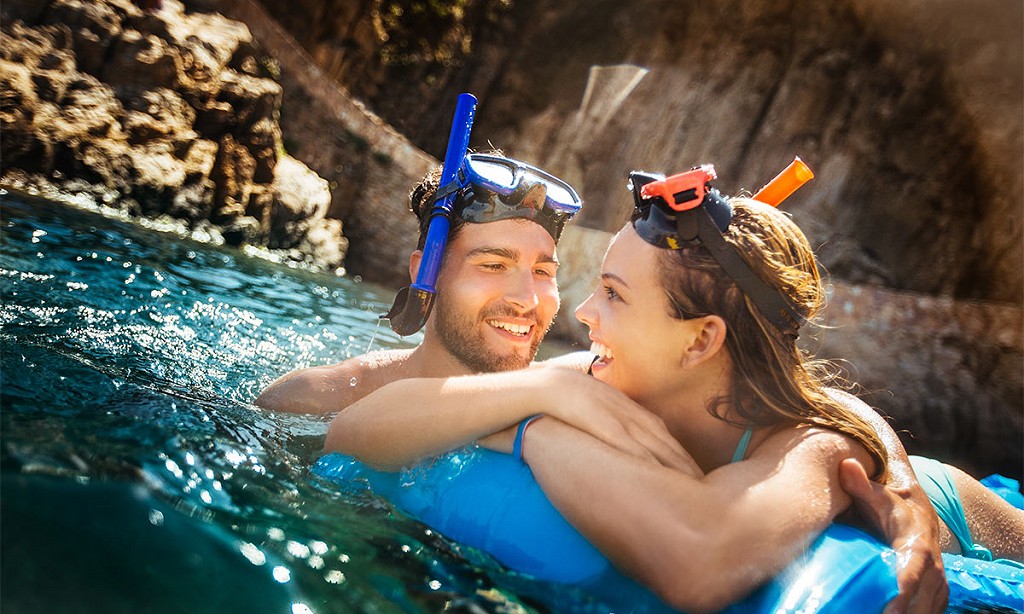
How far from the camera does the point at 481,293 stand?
3.12 m

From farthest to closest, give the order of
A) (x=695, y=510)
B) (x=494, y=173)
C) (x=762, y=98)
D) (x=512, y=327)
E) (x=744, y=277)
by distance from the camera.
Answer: (x=762, y=98) → (x=494, y=173) → (x=512, y=327) → (x=744, y=277) → (x=695, y=510)

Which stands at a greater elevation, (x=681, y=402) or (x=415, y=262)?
(x=681, y=402)

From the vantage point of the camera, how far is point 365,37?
16.1 m

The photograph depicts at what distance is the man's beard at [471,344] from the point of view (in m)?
3.17

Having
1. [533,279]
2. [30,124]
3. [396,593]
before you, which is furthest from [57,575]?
[30,124]

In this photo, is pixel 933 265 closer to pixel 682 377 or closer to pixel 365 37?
pixel 365 37

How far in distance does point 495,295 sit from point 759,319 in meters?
1.44

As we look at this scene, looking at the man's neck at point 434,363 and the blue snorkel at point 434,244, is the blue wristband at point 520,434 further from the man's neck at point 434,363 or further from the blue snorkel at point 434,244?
the man's neck at point 434,363

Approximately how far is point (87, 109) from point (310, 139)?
15.5ft

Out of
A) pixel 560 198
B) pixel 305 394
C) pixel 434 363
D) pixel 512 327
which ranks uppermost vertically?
pixel 560 198

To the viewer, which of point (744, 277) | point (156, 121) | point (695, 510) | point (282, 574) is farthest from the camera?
point (156, 121)

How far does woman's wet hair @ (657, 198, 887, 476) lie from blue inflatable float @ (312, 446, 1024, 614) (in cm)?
32

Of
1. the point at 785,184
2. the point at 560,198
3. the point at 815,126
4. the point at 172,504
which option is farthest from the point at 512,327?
the point at 815,126

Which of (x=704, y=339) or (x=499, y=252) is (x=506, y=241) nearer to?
(x=499, y=252)
